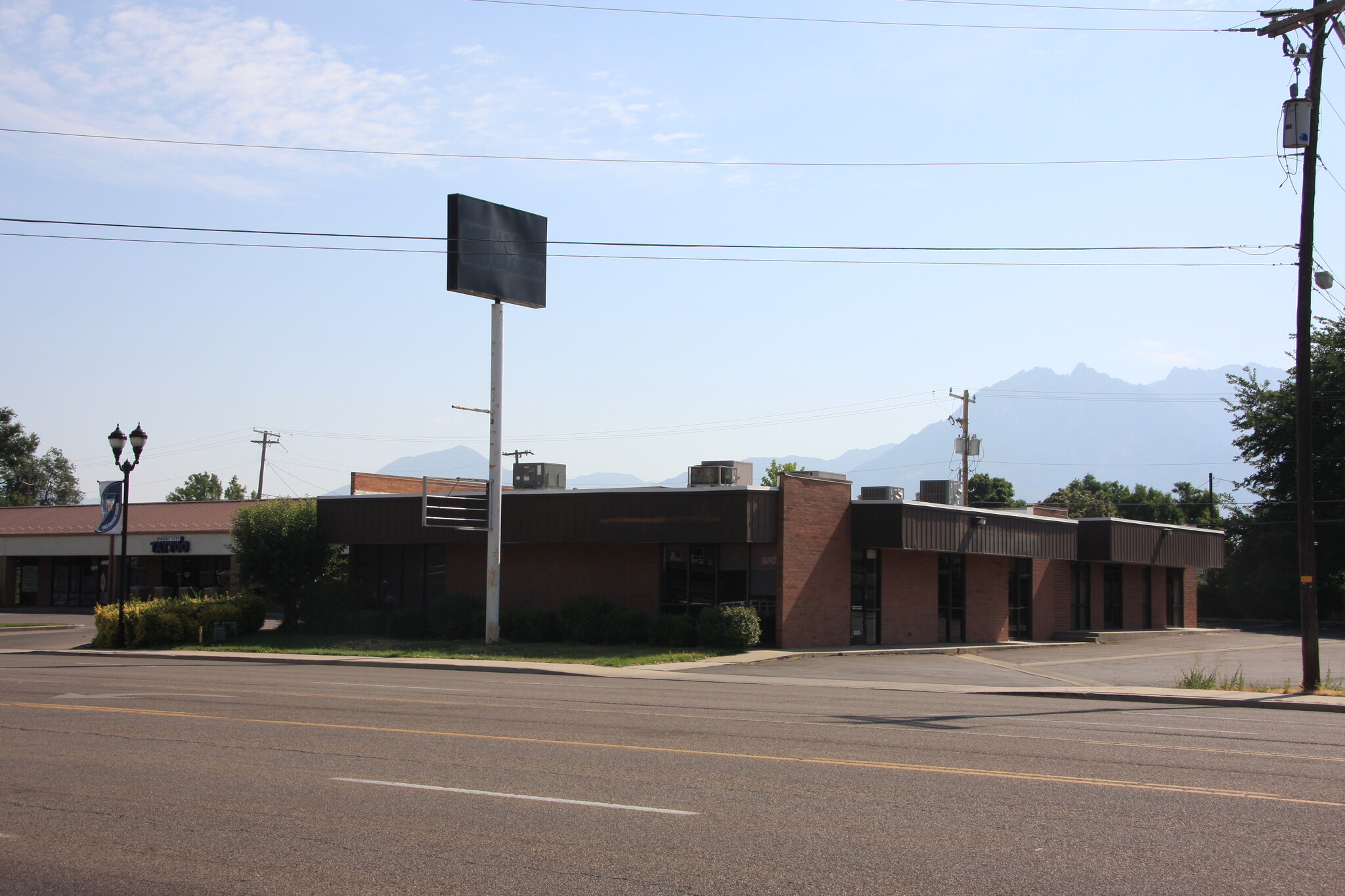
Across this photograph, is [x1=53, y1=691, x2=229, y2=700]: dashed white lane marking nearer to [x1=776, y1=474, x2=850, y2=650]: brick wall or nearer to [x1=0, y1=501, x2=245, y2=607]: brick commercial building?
[x1=776, y1=474, x2=850, y2=650]: brick wall

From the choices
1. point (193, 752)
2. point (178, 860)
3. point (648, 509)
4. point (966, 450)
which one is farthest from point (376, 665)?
point (966, 450)

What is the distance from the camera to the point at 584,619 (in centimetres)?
3130

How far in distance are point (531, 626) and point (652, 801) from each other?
23951 mm

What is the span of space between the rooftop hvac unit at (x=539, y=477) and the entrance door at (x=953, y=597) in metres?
12.8

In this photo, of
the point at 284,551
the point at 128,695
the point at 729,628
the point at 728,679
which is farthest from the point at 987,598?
the point at 128,695

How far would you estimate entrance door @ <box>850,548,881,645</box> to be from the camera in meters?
33.1

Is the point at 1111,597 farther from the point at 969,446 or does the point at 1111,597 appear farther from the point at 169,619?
the point at 169,619

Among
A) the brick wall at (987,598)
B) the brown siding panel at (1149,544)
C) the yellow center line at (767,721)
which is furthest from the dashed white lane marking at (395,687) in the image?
the brown siding panel at (1149,544)

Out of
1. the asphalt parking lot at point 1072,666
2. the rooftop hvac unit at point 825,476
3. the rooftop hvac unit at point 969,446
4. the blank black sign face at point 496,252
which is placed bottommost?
the asphalt parking lot at point 1072,666

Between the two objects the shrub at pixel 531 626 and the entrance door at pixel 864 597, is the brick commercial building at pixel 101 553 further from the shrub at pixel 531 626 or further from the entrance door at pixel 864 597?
the entrance door at pixel 864 597

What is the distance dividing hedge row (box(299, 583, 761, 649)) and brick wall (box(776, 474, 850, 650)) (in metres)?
1.31

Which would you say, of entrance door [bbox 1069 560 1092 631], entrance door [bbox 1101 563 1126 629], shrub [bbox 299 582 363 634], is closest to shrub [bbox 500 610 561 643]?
shrub [bbox 299 582 363 634]

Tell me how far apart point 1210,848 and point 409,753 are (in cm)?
729

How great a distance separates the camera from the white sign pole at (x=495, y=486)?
99.1 feet
